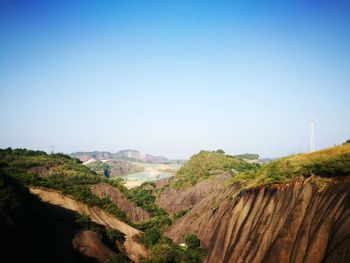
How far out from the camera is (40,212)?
114 feet

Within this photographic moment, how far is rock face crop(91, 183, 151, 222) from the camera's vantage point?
74.2 meters

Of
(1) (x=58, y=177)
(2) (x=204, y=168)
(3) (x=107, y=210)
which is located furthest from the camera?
(2) (x=204, y=168)

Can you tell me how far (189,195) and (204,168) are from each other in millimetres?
18200

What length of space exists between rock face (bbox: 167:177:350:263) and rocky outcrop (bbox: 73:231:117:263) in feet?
34.1

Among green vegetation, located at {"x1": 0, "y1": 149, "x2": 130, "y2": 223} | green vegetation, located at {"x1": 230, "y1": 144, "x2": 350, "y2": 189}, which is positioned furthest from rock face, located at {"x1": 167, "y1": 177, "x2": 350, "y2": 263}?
green vegetation, located at {"x1": 0, "y1": 149, "x2": 130, "y2": 223}

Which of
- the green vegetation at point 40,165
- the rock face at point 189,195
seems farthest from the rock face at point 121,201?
the green vegetation at point 40,165

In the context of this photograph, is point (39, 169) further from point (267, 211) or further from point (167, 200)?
point (267, 211)

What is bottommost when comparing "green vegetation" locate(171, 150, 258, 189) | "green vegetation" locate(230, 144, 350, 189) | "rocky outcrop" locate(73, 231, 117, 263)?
"rocky outcrop" locate(73, 231, 117, 263)

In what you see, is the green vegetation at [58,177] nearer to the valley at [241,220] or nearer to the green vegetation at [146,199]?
the valley at [241,220]

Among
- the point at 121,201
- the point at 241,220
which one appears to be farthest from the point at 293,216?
the point at 121,201

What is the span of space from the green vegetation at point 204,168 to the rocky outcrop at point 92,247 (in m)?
52.3

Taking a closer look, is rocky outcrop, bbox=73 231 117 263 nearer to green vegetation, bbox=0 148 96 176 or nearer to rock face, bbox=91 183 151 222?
rock face, bbox=91 183 151 222

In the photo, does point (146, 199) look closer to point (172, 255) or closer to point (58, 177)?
point (58, 177)

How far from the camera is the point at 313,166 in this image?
83.7 feet
